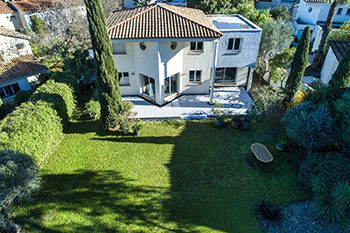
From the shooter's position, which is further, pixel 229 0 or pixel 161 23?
pixel 229 0

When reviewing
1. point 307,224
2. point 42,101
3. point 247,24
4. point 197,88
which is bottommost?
point 307,224

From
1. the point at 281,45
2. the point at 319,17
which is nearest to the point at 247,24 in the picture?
the point at 281,45

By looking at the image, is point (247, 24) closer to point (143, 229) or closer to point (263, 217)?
point (263, 217)

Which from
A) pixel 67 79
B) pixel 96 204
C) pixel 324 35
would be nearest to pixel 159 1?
pixel 324 35

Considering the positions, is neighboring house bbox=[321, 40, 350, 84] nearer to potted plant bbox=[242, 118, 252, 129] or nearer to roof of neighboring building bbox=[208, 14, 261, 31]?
roof of neighboring building bbox=[208, 14, 261, 31]

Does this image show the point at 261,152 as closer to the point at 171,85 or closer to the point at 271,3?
the point at 171,85

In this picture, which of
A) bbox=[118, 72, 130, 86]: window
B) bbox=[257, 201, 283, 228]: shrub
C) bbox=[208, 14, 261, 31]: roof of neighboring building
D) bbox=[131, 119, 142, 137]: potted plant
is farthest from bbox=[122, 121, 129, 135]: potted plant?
bbox=[208, 14, 261, 31]: roof of neighboring building

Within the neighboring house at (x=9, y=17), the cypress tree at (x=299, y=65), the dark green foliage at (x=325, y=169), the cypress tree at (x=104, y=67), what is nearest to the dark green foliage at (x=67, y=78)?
the cypress tree at (x=104, y=67)
